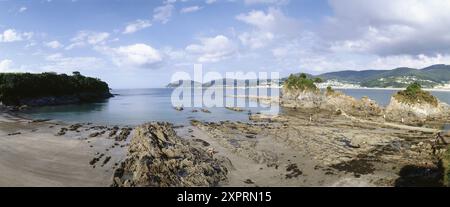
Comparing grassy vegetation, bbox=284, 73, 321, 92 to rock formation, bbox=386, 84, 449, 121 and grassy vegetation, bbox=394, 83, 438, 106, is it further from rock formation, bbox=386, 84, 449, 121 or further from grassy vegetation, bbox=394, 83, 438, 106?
grassy vegetation, bbox=394, 83, 438, 106

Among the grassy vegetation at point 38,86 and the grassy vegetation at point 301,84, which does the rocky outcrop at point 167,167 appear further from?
the grassy vegetation at point 301,84

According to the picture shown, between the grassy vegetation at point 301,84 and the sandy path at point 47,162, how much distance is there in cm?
9995

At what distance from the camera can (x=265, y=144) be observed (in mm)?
54000

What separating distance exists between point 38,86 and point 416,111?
5119 inches

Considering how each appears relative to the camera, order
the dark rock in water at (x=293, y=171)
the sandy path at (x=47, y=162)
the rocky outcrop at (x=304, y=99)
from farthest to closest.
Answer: the rocky outcrop at (x=304, y=99) → the dark rock in water at (x=293, y=171) → the sandy path at (x=47, y=162)

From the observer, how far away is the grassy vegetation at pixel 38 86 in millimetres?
119062

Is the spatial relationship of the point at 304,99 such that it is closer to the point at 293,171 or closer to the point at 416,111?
the point at 416,111

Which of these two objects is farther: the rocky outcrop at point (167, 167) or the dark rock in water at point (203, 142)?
the dark rock in water at point (203, 142)

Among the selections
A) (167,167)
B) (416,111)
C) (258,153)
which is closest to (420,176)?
(258,153)

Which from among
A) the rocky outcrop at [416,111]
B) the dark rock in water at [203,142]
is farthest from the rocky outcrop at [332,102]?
the dark rock in water at [203,142]

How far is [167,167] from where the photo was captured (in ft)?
119

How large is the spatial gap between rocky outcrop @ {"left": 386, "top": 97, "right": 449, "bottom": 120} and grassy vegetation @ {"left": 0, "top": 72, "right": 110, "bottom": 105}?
119981 millimetres
